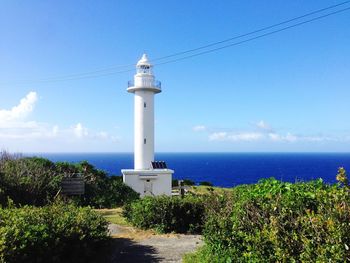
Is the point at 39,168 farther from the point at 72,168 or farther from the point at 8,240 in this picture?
the point at 8,240

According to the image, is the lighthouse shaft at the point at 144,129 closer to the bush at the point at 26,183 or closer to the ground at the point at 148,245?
the bush at the point at 26,183

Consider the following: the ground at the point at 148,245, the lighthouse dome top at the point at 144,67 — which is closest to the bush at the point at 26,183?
the ground at the point at 148,245

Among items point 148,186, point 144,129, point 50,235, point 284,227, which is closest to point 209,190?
point 50,235

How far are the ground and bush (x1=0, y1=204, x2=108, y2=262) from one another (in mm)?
720

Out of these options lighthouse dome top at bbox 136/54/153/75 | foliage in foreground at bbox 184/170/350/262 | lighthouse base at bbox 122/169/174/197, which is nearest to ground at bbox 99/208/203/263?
foliage in foreground at bbox 184/170/350/262

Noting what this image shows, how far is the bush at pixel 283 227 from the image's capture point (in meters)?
4.31

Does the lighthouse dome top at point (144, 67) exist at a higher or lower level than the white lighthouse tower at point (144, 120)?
higher

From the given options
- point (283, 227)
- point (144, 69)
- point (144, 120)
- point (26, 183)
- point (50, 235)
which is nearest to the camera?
point (283, 227)

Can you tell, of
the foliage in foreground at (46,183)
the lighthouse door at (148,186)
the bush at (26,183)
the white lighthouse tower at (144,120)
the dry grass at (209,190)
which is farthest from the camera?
the white lighthouse tower at (144,120)

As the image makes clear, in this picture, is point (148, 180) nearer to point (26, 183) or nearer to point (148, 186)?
point (148, 186)

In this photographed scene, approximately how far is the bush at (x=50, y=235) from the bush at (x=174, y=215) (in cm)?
299

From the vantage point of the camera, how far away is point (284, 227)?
5.18m

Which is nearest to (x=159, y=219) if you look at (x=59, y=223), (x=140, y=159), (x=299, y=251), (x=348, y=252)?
(x=59, y=223)

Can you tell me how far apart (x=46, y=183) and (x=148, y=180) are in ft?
35.4
